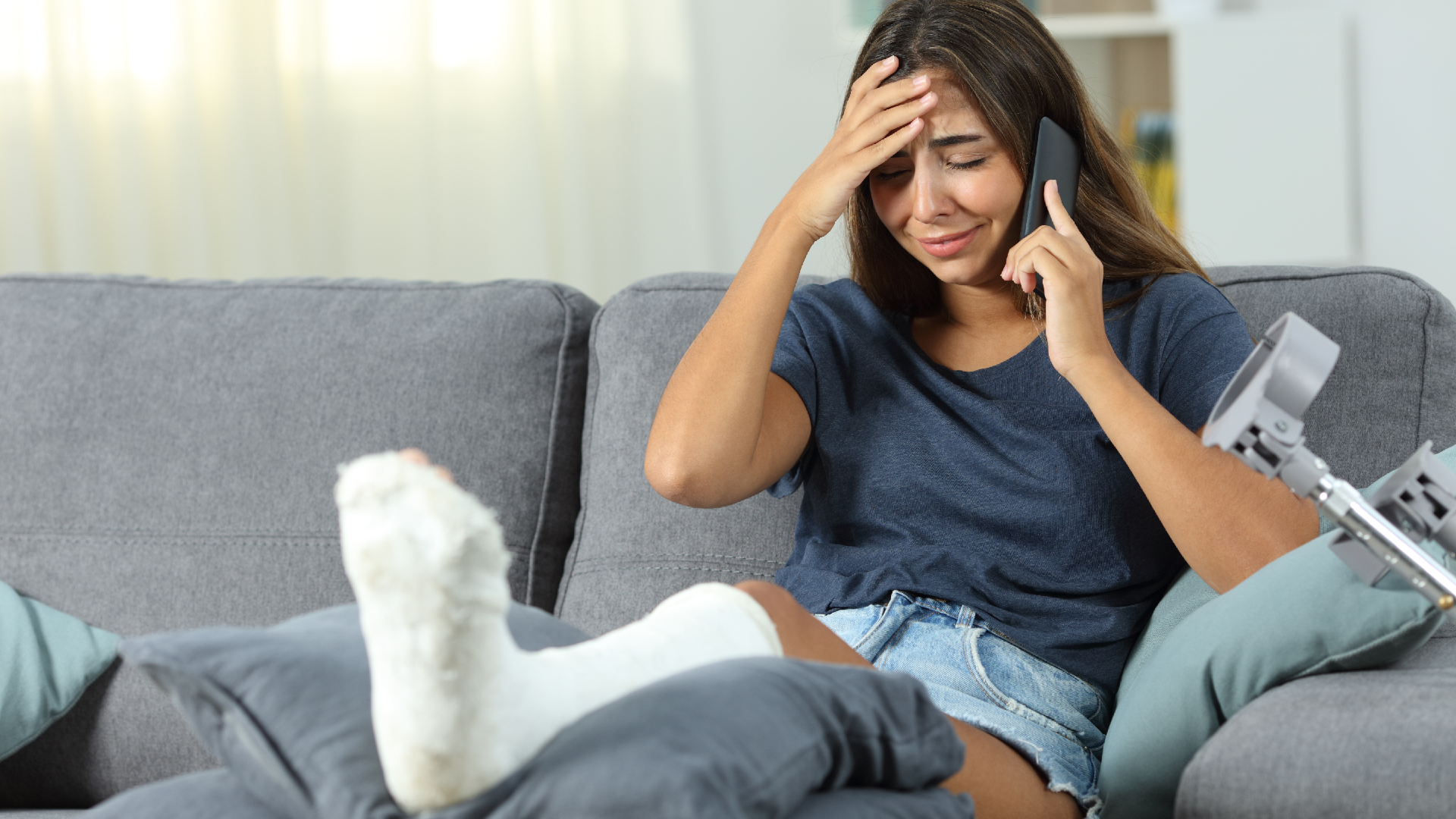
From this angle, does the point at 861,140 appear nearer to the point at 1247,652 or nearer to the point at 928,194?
the point at 928,194

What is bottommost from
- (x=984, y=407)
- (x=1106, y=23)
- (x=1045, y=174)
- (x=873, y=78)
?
(x=984, y=407)

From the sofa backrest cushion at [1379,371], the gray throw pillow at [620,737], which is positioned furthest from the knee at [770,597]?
the sofa backrest cushion at [1379,371]

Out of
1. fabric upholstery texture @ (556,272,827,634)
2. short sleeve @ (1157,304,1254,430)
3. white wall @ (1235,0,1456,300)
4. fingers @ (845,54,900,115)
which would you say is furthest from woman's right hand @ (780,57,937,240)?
white wall @ (1235,0,1456,300)

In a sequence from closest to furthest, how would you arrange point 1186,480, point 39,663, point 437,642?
point 437,642
point 1186,480
point 39,663

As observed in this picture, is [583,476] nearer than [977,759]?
No

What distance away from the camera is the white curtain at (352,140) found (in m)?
2.50

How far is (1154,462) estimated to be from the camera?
3.33ft

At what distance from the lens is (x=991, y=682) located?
1.02m

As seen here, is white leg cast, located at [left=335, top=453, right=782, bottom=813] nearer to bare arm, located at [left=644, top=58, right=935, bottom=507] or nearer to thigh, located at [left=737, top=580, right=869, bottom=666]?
thigh, located at [left=737, top=580, right=869, bottom=666]

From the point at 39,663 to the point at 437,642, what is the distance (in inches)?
34.3

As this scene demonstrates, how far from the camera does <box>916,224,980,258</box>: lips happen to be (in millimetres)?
1186

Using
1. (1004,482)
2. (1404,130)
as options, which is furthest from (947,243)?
(1404,130)

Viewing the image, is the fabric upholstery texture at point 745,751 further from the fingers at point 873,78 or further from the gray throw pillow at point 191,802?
the fingers at point 873,78

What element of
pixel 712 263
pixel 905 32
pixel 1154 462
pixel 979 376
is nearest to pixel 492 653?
pixel 1154 462
